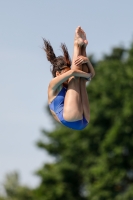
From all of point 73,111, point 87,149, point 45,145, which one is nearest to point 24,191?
point 45,145

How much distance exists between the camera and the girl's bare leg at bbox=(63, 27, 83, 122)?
12281 mm

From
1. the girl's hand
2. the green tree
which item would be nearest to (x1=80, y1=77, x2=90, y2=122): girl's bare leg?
the girl's hand

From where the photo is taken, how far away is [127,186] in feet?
156

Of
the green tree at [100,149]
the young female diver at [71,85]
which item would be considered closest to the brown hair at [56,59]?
the young female diver at [71,85]

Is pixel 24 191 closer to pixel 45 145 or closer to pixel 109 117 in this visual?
pixel 45 145

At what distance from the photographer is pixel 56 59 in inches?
496

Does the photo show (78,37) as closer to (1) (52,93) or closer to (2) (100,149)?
(1) (52,93)

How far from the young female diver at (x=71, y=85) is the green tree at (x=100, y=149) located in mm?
33215

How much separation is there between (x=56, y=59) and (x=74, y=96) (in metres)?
0.80

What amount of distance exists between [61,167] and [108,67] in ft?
25.9

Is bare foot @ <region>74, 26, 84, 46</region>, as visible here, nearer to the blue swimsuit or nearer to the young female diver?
the young female diver

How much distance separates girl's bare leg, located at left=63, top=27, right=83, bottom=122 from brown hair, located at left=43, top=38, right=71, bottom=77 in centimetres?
27

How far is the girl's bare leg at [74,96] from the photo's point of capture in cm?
1228

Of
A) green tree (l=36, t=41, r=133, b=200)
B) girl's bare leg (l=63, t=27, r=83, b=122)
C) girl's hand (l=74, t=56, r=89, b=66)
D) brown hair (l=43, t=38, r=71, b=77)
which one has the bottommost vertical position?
girl's bare leg (l=63, t=27, r=83, b=122)
